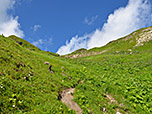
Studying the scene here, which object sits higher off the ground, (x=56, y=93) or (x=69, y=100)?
(x=56, y=93)

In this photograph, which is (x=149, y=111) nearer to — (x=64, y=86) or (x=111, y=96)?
(x=111, y=96)

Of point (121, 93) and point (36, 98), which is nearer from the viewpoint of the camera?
point (36, 98)

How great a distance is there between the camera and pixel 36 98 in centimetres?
1031

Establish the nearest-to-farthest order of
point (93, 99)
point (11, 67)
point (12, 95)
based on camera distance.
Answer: point (12, 95)
point (11, 67)
point (93, 99)

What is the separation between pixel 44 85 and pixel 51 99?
2549mm

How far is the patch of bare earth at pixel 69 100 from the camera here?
11930 millimetres

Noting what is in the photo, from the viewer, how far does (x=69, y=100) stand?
13.0 metres

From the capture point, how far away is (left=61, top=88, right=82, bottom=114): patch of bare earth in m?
11.9

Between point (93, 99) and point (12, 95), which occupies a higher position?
point (12, 95)

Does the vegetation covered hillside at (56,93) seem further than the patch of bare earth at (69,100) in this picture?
No

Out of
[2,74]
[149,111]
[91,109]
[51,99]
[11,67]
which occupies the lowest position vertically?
[149,111]

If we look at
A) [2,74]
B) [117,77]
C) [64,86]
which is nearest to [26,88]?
[2,74]

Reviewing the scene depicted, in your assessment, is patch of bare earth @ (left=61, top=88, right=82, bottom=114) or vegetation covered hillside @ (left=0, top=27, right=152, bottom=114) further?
patch of bare earth @ (left=61, top=88, right=82, bottom=114)

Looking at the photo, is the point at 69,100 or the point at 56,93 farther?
the point at 69,100
